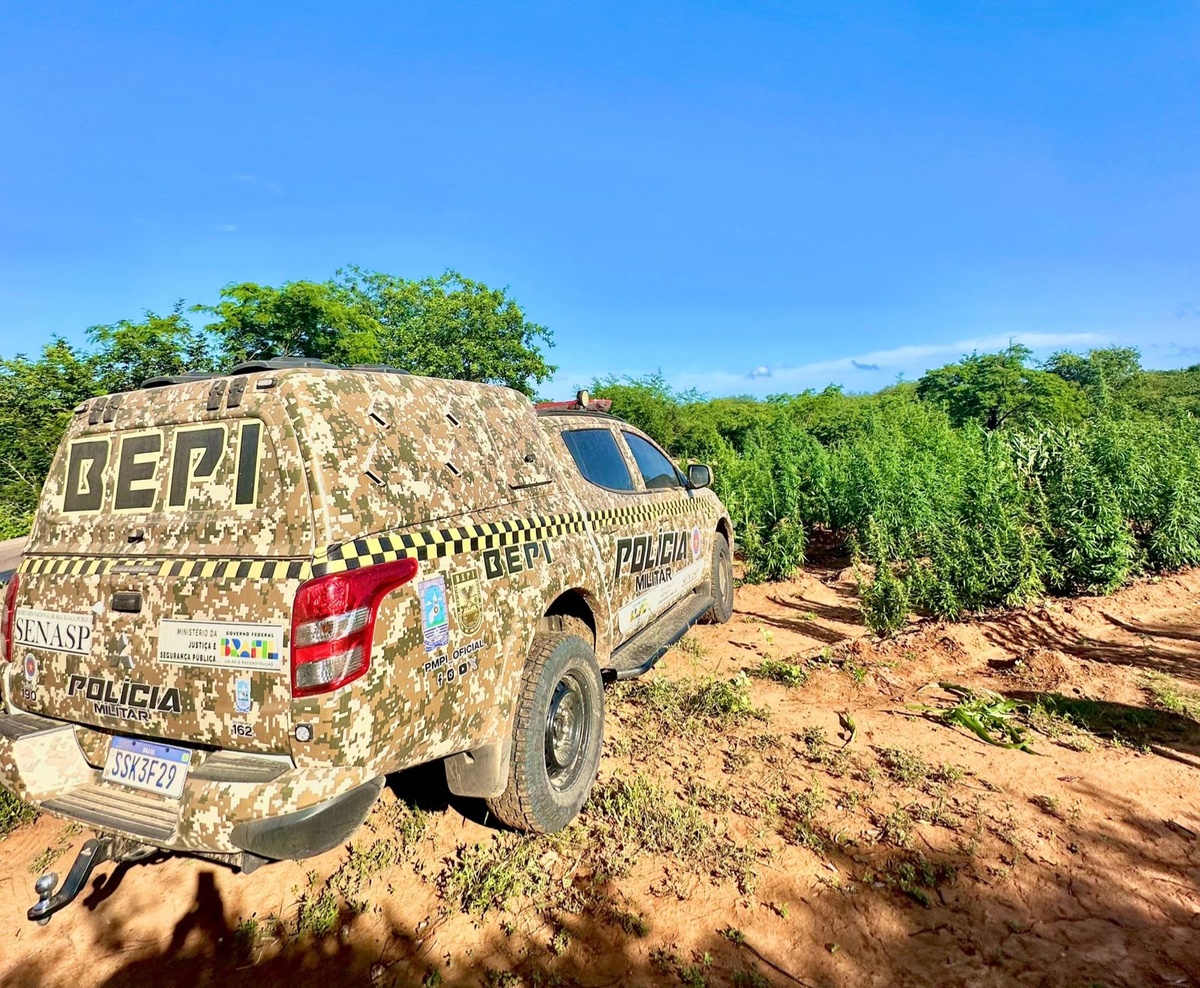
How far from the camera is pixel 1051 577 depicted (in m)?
5.90

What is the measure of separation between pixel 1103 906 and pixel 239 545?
3.37 metres

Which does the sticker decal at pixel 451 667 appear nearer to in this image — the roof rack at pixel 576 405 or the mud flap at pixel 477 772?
the mud flap at pixel 477 772

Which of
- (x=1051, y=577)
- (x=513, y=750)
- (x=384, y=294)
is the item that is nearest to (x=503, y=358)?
(x=384, y=294)

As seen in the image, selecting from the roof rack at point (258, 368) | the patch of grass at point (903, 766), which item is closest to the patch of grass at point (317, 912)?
the roof rack at point (258, 368)

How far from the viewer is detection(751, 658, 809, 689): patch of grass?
15.0 feet

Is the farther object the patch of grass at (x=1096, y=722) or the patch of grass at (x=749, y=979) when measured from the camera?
the patch of grass at (x=1096, y=722)

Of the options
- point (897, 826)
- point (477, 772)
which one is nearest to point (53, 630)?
point (477, 772)

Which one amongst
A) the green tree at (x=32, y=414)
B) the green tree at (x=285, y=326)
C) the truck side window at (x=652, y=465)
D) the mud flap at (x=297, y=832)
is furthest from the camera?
the green tree at (x=285, y=326)

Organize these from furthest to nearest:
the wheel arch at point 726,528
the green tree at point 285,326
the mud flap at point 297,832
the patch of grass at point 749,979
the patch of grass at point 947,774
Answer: the green tree at point 285,326, the wheel arch at point 726,528, the patch of grass at point 947,774, the patch of grass at point 749,979, the mud flap at point 297,832

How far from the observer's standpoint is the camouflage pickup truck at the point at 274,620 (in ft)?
6.42

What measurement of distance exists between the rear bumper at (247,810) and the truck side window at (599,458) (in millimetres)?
2267

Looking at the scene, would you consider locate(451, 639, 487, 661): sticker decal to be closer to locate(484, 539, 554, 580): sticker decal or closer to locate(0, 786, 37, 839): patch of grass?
locate(484, 539, 554, 580): sticker decal

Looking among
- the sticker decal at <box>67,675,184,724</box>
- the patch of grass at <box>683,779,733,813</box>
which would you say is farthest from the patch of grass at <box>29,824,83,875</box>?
the patch of grass at <box>683,779,733,813</box>

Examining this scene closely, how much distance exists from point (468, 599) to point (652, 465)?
2.97 meters
